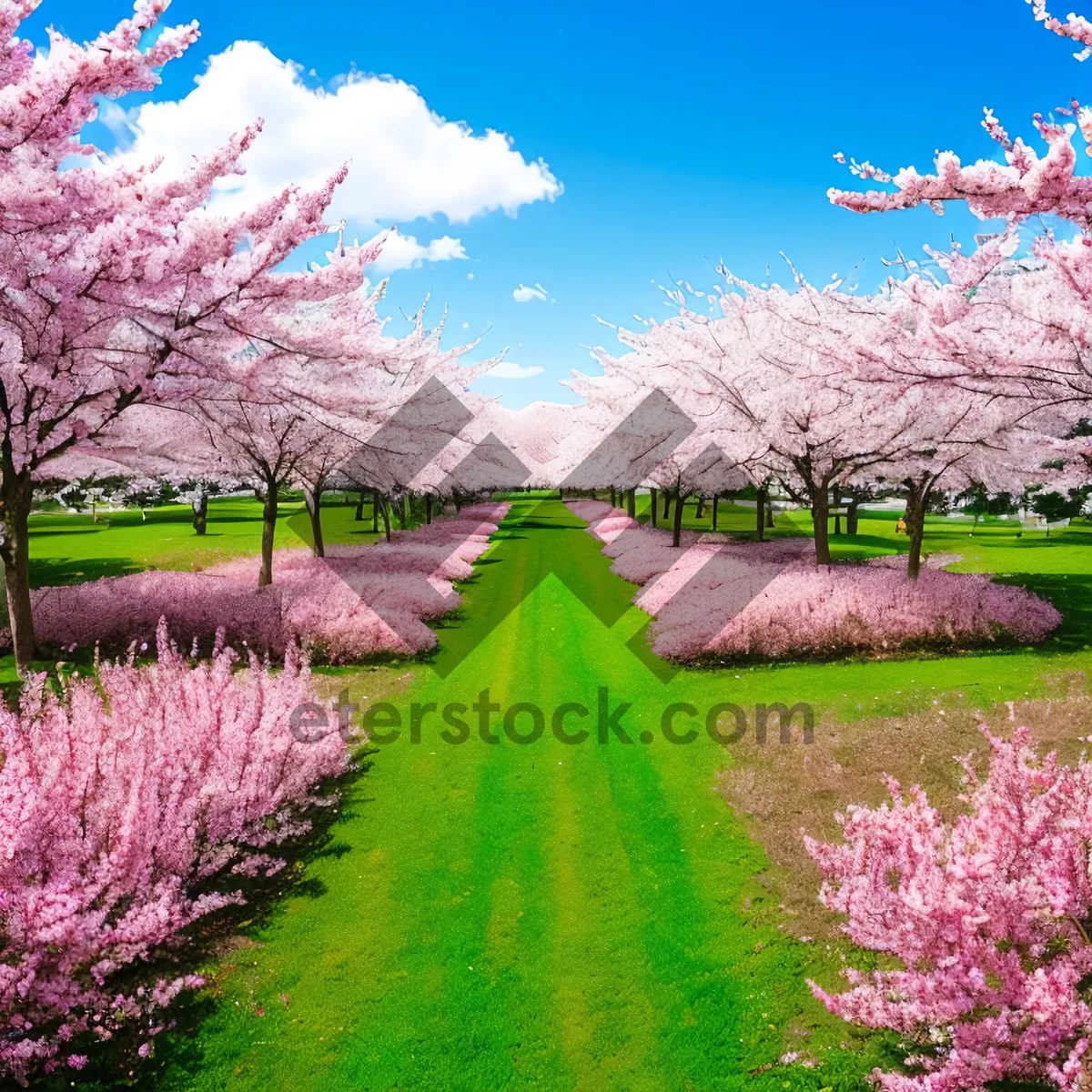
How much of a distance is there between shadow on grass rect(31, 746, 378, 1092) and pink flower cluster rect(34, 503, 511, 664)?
5.24m

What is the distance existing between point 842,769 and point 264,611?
35.5ft

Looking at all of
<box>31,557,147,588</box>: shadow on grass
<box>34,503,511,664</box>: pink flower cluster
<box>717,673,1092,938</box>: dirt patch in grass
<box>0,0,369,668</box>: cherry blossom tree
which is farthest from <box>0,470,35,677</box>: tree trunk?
<box>31,557,147,588</box>: shadow on grass

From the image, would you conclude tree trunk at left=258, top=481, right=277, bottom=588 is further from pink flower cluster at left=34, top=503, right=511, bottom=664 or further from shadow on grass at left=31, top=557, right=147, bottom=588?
shadow on grass at left=31, top=557, right=147, bottom=588

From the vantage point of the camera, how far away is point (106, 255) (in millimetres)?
6664

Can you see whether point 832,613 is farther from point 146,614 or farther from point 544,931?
point 146,614

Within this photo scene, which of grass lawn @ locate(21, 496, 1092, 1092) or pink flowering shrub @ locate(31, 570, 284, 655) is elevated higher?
pink flowering shrub @ locate(31, 570, 284, 655)

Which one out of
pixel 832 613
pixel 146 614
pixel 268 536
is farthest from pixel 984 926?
pixel 268 536

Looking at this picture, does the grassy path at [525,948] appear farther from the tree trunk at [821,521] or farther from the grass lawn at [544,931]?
the tree trunk at [821,521]

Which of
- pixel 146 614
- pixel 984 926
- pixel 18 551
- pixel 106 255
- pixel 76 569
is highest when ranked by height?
pixel 106 255

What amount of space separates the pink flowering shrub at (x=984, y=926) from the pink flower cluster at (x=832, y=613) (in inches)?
349

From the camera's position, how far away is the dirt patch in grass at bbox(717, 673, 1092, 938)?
239 inches

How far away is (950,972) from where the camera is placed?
11.1 ft

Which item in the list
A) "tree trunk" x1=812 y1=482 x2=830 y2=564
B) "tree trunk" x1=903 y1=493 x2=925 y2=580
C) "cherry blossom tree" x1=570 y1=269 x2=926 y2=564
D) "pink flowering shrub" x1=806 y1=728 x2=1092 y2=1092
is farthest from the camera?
"tree trunk" x1=812 y1=482 x2=830 y2=564

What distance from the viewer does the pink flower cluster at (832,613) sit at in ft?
42.9
